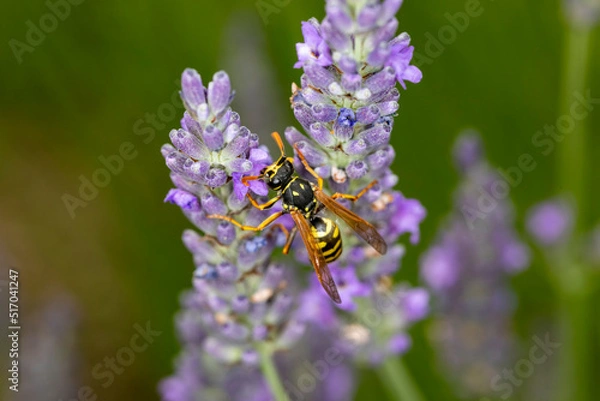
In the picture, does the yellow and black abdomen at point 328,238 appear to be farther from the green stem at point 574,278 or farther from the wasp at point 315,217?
the green stem at point 574,278

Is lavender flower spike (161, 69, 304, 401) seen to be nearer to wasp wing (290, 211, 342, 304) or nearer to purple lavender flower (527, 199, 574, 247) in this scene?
wasp wing (290, 211, 342, 304)

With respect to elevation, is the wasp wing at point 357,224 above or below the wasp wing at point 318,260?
above

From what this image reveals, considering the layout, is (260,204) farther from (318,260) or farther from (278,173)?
(318,260)

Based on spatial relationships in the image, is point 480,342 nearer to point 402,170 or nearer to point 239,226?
point 402,170

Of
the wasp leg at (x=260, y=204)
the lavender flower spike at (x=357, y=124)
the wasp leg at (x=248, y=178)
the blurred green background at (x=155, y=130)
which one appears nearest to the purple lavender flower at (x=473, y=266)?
the lavender flower spike at (x=357, y=124)

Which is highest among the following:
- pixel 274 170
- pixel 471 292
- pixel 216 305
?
pixel 274 170

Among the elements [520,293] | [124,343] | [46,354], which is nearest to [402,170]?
[520,293]

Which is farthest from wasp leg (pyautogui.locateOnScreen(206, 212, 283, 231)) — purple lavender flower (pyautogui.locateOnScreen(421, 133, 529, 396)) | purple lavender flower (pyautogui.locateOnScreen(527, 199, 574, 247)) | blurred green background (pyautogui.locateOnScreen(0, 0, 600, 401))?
blurred green background (pyautogui.locateOnScreen(0, 0, 600, 401))
